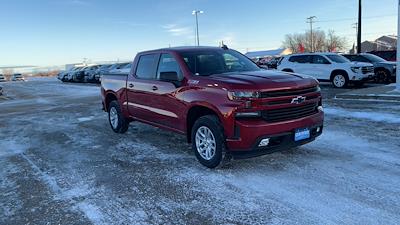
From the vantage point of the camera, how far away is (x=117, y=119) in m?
8.48

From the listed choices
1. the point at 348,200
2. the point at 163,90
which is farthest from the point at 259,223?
the point at 163,90

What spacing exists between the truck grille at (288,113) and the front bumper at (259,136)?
2.7 inches

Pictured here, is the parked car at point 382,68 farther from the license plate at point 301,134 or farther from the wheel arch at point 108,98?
the license plate at point 301,134

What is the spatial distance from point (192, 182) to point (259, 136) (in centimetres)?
107

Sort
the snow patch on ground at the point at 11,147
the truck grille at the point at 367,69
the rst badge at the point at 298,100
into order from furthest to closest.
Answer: the truck grille at the point at 367,69
the snow patch on ground at the point at 11,147
the rst badge at the point at 298,100

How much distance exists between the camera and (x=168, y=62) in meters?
6.60

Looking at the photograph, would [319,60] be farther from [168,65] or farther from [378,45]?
[378,45]

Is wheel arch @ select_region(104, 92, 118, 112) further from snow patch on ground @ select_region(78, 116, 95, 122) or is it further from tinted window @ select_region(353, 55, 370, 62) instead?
tinted window @ select_region(353, 55, 370, 62)

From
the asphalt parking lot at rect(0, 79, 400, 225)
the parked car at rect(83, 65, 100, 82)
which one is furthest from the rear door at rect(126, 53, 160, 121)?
the parked car at rect(83, 65, 100, 82)

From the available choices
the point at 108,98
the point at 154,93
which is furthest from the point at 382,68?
the point at 154,93

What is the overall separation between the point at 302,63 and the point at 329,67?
1.46 metres

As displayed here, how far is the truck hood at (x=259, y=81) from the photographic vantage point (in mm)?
5098

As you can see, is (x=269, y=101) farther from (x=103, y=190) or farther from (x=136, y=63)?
(x=136, y=63)

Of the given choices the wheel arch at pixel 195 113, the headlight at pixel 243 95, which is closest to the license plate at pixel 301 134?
the headlight at pixel 243 95
